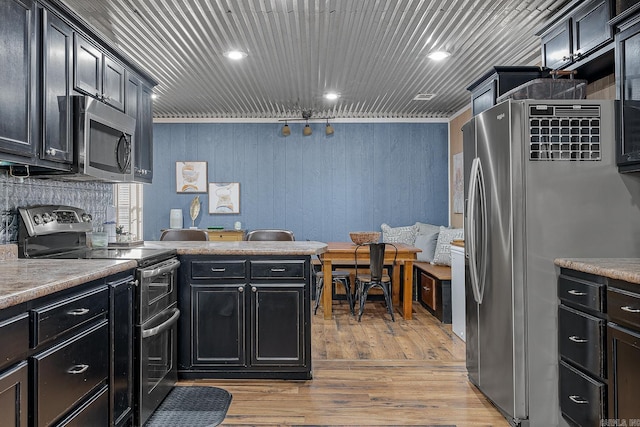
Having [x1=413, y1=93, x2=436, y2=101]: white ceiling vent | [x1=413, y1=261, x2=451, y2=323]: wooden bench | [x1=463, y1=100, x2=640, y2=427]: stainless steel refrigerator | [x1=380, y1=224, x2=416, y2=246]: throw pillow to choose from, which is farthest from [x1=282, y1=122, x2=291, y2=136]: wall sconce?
[x1=463, y1=100, x2=640, y2=427]: stainless steel refrigerator

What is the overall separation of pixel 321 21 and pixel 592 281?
270 cm

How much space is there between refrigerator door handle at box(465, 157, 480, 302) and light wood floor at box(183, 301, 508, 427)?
0.71m

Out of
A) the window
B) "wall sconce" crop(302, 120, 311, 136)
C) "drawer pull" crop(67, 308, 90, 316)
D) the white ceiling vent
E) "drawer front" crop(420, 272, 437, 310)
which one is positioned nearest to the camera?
"drawer pull" crop(67, 308, 90, 316)

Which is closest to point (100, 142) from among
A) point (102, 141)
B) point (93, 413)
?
point (102, 141)

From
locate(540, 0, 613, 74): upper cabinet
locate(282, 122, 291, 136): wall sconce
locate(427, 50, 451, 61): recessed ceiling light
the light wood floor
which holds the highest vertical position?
locate(427, 50, 451, 61): recessed ceiling light

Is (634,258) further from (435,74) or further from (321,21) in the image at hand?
(435,74)

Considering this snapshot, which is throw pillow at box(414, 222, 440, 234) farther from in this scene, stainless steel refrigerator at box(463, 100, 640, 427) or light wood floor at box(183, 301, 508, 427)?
stainless steel refrigerator at box(463, 100, 640, 427)

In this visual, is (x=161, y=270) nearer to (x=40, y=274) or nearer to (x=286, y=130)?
(x=40, y=274)

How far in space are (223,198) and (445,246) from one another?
11.6ft

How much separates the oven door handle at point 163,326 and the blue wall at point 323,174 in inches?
162

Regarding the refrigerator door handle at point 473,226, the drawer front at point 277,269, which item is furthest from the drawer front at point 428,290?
the drawer front at point 277,269

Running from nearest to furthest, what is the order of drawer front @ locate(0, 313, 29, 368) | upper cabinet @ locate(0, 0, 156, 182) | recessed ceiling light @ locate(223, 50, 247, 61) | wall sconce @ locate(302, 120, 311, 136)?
drawer front @ locate(0, 313, 29, 368), upper cabinet @ locate(0, 0, 156, 182), recessed ceiling light @ locate(223, 50, 247, 61), wall sconce @ locate(302, 120, 311, 136)

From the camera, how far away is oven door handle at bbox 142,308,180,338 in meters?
2.39

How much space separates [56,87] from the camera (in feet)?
7.39
